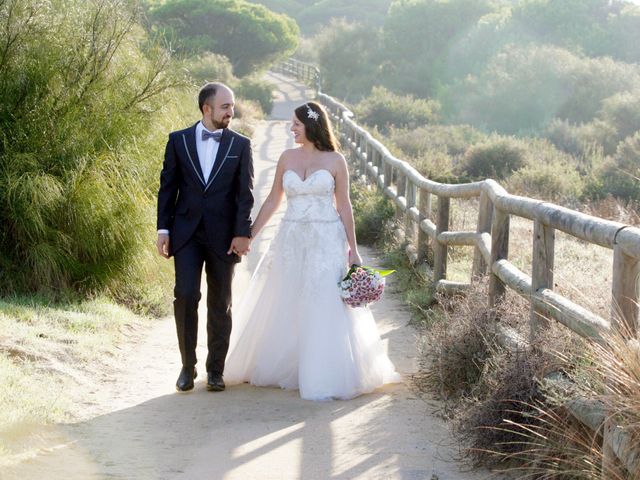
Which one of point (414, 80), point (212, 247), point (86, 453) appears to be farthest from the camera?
point (414, 80)

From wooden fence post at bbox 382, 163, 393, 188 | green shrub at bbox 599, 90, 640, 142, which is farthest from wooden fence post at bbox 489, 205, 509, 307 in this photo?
green shrub at bbox 599, 90, 640, 142

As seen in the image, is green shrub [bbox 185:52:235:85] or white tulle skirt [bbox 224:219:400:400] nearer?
white tulle skirt [bbox 224:219:400:400]

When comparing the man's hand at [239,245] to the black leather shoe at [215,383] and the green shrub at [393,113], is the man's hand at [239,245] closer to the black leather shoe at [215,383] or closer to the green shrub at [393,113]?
the black leather shoe at [215,383]

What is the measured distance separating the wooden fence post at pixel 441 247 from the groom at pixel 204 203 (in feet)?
10.4

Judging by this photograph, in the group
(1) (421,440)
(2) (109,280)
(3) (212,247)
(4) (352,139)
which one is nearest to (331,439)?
(1) (421,440)

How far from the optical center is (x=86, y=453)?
541 cm

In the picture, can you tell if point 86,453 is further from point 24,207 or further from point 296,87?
point 296,87

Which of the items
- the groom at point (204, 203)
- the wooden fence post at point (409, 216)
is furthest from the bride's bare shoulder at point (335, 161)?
the wooden fence post at point (409, 216)

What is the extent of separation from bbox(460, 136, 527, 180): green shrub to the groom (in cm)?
1821

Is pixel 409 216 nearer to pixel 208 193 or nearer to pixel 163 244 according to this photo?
pixel 208 193

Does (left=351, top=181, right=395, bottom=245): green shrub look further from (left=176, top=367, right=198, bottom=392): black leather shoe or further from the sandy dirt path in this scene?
(left=176, top=367, right=198, bottom=392): black leather shoe

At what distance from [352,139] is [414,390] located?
51.4 ft

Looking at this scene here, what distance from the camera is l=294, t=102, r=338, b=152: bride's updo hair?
22.5ft

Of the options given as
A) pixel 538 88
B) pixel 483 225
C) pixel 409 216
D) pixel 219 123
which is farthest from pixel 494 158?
pixel 219 123
